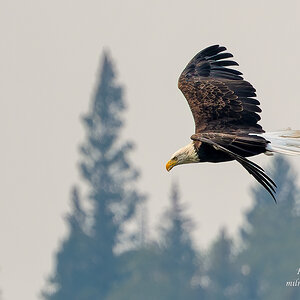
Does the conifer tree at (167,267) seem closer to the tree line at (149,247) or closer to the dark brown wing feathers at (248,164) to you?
the tree line at (149,247)

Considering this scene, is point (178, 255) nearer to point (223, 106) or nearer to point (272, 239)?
point (272, 239)

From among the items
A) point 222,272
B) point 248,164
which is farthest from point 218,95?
point 222,272

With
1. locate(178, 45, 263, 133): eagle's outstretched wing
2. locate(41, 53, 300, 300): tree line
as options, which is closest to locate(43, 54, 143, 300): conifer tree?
locate(41, 53, 300, 300): tree line

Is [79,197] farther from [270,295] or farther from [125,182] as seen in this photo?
[270,295]

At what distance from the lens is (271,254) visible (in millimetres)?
73188

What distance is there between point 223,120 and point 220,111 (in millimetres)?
221

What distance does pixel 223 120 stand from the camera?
2270 cm

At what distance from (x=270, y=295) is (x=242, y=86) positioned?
4936 centimetres

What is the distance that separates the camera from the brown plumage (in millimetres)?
21594

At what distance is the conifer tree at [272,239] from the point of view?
71938 mm

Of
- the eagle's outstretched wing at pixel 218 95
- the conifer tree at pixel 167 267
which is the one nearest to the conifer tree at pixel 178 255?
the conifer tree at pixel 167 267

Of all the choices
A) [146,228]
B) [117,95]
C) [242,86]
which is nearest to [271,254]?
[146,228]

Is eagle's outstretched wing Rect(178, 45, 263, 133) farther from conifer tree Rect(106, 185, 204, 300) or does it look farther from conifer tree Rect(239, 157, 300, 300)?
conifer tree Rect(106, 185, 204, 300)

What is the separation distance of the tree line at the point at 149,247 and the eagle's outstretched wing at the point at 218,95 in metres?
43.6
